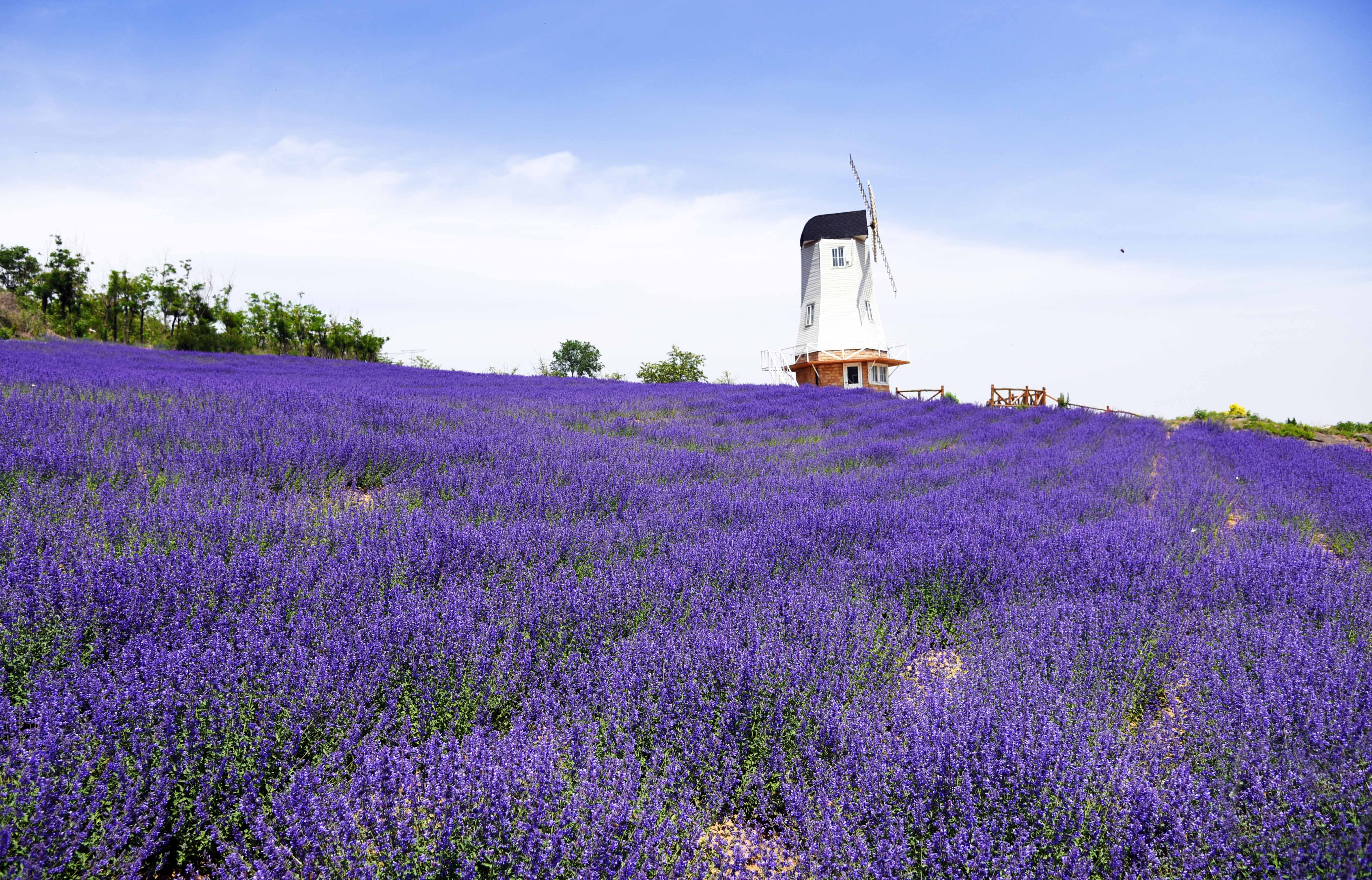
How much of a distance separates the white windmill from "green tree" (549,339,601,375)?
16.4 m

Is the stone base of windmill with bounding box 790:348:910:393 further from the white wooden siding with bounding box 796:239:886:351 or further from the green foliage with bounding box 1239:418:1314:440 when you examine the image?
the green foliage with bounding box 1239:418:1314:440

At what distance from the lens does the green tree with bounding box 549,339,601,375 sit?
43281 mm

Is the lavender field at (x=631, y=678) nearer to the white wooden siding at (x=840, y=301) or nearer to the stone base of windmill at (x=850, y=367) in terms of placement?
the stone base of windmill at (x=850, y=367)

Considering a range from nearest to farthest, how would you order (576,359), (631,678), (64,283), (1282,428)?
(631,678), (1282,428), (64,283), (576,359)

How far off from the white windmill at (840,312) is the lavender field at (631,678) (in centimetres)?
2416

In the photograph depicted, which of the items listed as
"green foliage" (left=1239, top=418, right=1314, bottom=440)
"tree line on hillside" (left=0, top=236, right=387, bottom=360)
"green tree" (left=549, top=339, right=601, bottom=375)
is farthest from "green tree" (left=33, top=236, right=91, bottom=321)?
"green foliage" (left=1239, top=418, right=1314, bottom=440)

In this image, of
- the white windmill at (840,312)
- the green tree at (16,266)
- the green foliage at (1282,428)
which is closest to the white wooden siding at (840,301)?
the white windmill at (840,312)

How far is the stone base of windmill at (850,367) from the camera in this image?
2833cm

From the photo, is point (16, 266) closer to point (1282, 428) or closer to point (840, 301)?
point (840, 301)

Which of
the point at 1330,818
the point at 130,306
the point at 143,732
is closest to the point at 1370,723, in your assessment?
the point at 1330,818

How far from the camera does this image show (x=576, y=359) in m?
43.4

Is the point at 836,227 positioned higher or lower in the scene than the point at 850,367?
higher

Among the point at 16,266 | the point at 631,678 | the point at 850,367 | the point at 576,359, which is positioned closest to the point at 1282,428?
the point at 850,367

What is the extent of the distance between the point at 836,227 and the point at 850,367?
6837mm
